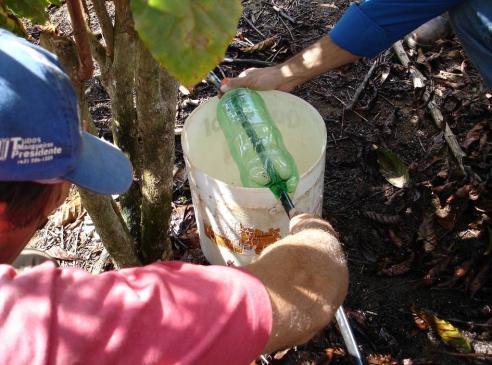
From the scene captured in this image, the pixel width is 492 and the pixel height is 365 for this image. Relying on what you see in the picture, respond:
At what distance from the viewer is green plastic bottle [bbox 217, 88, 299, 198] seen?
1770 mm

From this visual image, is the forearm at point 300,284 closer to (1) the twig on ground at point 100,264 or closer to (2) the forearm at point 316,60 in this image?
(2) the forearm at point 316,60

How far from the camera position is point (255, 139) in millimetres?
1830

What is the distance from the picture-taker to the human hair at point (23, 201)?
98cm

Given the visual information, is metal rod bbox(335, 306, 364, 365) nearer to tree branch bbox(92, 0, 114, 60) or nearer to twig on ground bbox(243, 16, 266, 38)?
tree branch bbox(92, 0, 114, 60)

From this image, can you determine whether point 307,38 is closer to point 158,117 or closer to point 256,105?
point 256,105

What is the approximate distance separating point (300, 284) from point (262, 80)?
0.95 metres

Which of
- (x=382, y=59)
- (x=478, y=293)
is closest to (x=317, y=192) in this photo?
(x=478, y=293)

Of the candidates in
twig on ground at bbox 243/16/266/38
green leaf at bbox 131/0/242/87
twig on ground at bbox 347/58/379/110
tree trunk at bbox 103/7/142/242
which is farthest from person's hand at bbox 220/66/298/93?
Result: twig on ground at bbox 243/16/266/38

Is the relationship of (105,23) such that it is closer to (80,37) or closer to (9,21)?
(80,37)

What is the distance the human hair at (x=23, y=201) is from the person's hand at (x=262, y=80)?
36.2 inches

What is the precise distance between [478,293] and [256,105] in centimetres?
106

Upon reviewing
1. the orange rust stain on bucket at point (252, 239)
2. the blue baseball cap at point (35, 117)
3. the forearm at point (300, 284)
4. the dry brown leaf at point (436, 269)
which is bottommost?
the dry brown leaf at point (436, 269)

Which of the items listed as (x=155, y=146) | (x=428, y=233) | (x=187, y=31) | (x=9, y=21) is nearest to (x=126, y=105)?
(x=155, y=146)

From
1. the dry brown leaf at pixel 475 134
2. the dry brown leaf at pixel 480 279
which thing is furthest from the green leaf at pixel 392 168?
the dry brown leaf at pixel 480 279
